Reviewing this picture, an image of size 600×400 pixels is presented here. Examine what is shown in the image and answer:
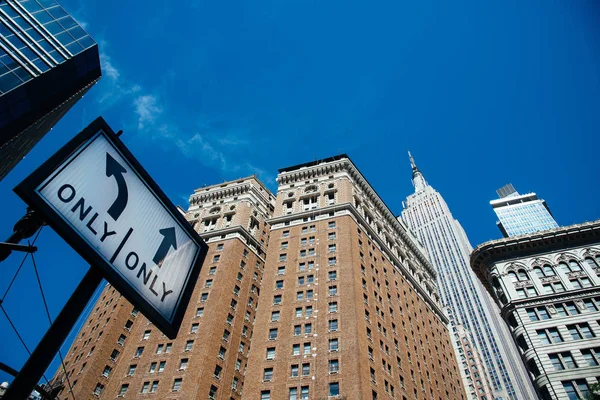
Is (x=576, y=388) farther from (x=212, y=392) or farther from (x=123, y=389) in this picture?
(x=123, y=389)

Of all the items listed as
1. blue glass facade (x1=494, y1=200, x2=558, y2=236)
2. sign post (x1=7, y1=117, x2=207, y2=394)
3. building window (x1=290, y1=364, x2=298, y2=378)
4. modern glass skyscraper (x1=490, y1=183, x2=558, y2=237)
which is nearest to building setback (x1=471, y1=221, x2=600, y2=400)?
building window (x1=290, y1=364, x2=298, y2=378)

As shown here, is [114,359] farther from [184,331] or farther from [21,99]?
[21,99]

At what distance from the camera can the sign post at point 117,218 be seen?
28.2 ft

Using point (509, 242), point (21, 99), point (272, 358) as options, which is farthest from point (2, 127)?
point (509, 242)

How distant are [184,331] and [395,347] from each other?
28091 mm

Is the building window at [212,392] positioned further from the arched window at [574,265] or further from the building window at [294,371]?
the arched window at [574,265]

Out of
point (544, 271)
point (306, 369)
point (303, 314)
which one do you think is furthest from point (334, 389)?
point (544, 271)

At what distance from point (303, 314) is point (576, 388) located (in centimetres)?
2959

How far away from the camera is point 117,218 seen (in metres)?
9.60

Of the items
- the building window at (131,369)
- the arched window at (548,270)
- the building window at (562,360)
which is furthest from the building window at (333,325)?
the arched window at (548,270)

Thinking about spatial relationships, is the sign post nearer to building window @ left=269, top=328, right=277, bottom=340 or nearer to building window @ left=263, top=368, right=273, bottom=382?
building window @ left=263, top=368, right=273, bottom=382

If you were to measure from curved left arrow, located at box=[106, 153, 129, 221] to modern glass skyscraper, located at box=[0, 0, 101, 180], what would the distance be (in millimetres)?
35325

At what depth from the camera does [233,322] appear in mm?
57625

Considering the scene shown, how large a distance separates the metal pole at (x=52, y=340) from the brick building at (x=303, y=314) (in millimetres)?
36284
